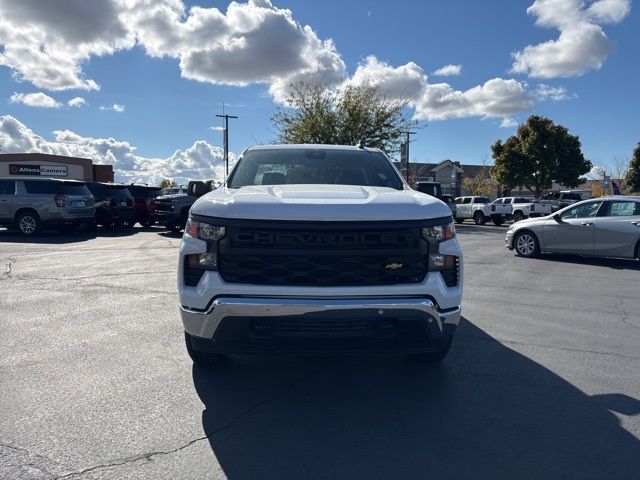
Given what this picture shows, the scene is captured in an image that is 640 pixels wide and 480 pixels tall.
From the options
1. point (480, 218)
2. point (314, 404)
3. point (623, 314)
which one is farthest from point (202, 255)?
point (480, 218)

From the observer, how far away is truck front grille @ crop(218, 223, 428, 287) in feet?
10.8

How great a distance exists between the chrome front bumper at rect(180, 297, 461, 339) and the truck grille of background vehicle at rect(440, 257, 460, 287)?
0.82 ft

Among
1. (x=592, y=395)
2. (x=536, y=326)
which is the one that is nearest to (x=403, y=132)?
(x=536, y=326)

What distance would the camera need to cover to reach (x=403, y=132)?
29625 millimetres

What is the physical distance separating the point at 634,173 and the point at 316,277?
49358 mm

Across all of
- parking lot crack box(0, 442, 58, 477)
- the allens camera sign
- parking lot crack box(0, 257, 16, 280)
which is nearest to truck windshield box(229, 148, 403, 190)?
parking lot crack box(0, 442, 58, 477)

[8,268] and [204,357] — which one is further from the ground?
[204,357]

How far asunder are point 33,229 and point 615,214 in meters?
16.4

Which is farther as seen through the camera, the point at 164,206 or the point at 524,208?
Answer: the point at 524,208

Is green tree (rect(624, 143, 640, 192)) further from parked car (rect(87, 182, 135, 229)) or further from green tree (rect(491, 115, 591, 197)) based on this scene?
parked car (rect(87, 182, 135, 229))

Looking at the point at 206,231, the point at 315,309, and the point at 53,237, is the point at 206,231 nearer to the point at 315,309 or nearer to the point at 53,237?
the point at 315,309

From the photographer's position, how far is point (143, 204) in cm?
2003

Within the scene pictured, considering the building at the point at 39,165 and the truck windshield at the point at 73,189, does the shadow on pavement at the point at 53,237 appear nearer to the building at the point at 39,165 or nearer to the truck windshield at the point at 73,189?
the truck windshield at the point at 73,189

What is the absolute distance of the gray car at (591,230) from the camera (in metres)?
10.9
